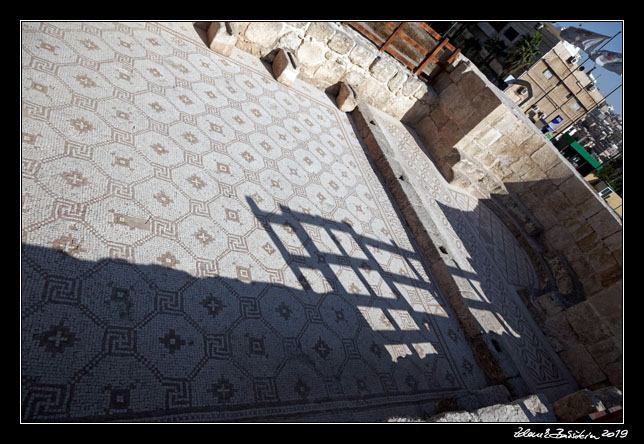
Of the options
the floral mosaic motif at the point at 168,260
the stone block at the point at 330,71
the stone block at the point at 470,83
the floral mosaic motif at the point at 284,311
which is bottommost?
the floral mosaic motif at the point at 168,260

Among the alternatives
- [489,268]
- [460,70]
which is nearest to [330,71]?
[460,70]

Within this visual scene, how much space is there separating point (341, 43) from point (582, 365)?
6241 millimetres

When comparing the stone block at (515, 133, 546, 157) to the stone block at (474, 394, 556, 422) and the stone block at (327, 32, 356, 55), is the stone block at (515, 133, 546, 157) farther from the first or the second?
the stone block at (474, 394, 556, 422)

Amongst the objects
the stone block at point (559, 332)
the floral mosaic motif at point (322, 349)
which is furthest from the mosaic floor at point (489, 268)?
the floral mosaic motif at point (322, 349)

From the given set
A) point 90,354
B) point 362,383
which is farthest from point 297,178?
point 90,354

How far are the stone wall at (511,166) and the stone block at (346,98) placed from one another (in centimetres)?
22

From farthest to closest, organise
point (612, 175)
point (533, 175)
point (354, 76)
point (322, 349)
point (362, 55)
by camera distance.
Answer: point (612, 175)
point (533, 175)
point (354, 76)
point (362, 55)
point (322, 349)

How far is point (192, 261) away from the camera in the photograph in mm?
2365

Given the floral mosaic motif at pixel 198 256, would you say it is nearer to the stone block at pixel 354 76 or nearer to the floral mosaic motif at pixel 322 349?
the floral mosaic motif at pixel 322 349

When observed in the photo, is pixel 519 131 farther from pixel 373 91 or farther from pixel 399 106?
pixel 373 91

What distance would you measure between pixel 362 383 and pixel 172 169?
96.1 inches

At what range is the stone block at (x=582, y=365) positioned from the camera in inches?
176

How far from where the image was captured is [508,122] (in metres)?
6.13

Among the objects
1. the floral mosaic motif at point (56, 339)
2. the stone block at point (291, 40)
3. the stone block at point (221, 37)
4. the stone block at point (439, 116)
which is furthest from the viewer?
the stone block at point (439, 116)
